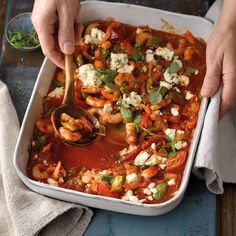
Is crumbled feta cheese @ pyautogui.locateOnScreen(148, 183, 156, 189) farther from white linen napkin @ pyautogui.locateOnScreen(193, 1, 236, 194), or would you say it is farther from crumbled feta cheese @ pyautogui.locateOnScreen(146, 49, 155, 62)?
crumbled feta cheese @ pyautogui.locateOnScreen(146, 49, 155, 62)

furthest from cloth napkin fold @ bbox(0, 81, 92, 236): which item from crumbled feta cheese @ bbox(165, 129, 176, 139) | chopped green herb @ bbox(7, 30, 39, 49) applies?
chopped green herb @ bbox(7, 30, 39, 49)

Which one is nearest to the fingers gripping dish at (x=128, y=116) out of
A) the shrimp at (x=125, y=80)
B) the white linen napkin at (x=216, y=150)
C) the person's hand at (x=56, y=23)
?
the shrimp at (x=125, y=80)

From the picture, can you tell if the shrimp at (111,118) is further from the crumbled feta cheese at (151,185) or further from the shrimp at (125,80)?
the crumbled feta cheese at (151,185)

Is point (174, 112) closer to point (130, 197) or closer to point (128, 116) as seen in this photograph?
point (128, 116)

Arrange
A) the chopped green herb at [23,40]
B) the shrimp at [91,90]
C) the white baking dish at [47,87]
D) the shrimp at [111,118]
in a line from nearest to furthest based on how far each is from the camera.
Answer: the white baking dish at [47,87] → the shrimp at [111,118] → the shrimp at [91,90] → the chopped green herb at [23,40]

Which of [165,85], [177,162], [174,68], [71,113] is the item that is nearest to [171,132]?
[177,162]

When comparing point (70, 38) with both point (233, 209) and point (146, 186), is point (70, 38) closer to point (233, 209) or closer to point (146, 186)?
point (146, 186)
